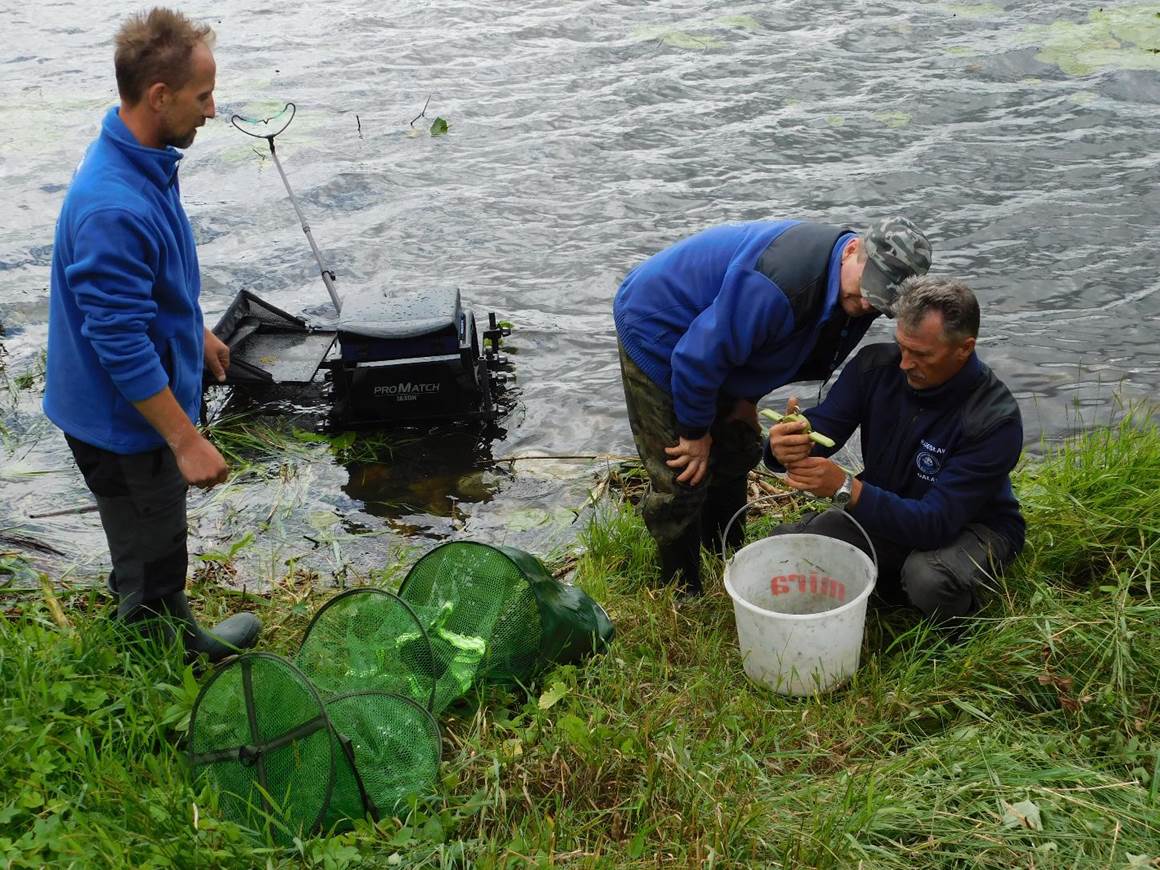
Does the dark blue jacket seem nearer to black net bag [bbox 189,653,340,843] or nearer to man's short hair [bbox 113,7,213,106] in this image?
black net bag [bbox 189,653,340,843]

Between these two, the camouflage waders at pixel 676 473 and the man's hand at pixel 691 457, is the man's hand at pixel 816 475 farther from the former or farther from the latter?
the camouflage waders at pixel 676 473

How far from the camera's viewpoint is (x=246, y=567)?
4.83 meters

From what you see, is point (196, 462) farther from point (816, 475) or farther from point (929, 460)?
point (929, 460)

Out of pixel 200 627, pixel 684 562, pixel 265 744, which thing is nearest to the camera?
pixel 265 744

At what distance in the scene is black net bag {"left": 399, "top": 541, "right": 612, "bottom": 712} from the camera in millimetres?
3277

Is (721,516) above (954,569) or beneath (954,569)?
beneath

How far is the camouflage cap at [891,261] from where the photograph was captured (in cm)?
317

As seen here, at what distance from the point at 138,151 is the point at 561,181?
6.17 m

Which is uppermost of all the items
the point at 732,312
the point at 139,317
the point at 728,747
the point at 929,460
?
the point at 139,317

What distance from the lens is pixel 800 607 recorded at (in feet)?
12.5

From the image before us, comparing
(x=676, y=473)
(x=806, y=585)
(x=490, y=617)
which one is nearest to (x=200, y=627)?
(x=490, y=617)

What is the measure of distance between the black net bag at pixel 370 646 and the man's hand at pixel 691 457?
41.7 inches

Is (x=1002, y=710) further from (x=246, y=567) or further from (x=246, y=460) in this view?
(x=246, y=460)

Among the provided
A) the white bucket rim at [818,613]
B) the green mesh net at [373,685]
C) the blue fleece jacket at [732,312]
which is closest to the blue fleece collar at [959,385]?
the blue fleece jacket at [732,312]
